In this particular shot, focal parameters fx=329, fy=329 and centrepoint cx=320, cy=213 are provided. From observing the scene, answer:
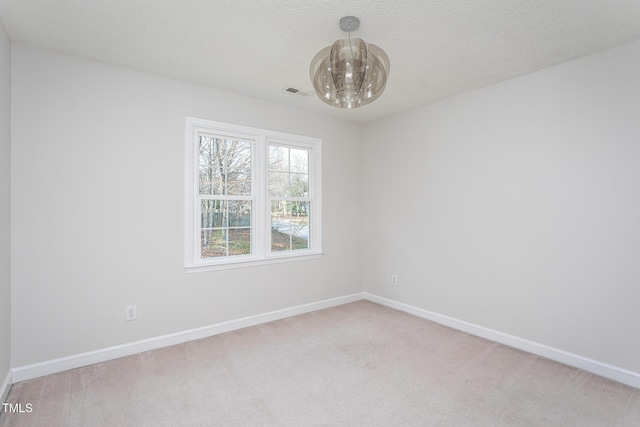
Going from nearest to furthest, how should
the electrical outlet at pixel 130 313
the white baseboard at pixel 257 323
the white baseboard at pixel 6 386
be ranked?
the white baseboard at pixel 6 386 → the white baseboard at pixel 257 323 → the electrical outlet at pixel 130 313

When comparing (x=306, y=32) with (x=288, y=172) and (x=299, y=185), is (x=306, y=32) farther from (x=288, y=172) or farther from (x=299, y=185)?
(x=299, y=185)

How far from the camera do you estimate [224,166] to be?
3.46 metres

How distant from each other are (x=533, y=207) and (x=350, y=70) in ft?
6.93

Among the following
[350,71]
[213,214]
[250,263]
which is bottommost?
[250,263]

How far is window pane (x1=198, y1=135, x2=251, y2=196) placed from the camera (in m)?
3.33

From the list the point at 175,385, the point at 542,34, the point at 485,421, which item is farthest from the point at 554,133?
the point at 175,385

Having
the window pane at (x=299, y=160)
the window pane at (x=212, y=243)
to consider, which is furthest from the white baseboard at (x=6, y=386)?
the window pane at (x=299, y=160)

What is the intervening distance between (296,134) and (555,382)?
3330mm

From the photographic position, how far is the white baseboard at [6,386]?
2.12 metres

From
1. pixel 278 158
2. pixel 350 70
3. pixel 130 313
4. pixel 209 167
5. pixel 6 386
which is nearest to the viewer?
pixel 350 70

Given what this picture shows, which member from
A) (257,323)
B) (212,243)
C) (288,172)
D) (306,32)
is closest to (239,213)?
(212,243)

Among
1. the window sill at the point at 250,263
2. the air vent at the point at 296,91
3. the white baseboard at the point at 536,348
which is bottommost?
the white baseboard at the point at 536,348

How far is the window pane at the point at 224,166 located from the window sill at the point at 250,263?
0.73 m

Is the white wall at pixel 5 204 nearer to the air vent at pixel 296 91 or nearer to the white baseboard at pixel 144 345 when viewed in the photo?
the white baseboard at pixel 144 345
